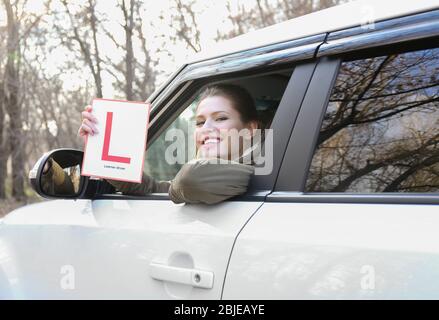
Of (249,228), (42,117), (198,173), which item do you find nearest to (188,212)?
(198,173)

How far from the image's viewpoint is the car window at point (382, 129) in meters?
1.34

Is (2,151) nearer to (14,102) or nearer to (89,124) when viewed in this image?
(14,102)

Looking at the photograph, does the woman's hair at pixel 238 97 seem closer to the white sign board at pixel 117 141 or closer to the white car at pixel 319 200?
the white car at pixel 319 200

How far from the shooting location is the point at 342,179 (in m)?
1.47

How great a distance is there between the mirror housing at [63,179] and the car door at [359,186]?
933 millimetres

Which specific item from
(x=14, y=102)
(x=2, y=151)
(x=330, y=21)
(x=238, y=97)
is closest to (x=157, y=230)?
(x=238, y=97)

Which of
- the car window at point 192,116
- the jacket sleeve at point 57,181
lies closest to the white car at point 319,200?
the jacket sleeve at point 57,181

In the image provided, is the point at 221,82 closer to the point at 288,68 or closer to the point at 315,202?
the point at 288,68

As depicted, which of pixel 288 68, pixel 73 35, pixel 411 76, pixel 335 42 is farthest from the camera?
pixel 73 35

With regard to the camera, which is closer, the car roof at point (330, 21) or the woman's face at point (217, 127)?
the car roof at point (330, 21)

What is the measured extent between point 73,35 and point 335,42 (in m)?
11.3

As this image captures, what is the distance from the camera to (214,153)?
6.54ft

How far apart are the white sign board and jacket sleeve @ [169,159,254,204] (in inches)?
12.8

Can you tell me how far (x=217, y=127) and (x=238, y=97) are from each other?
0.23 metres
